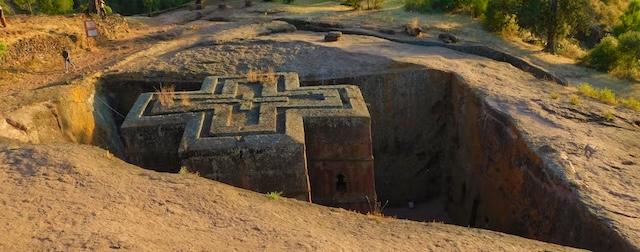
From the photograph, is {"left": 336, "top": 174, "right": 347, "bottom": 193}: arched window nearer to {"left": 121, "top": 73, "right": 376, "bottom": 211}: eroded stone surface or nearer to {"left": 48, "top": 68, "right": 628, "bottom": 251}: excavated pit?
{"left": 121, "top": 73, "right": 376, "bottom": 211}: eroded stone surface

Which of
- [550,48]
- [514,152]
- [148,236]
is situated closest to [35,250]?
[148,236]

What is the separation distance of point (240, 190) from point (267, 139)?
967mm

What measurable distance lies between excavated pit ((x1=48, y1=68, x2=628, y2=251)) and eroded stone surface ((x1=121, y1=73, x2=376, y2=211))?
1.85m

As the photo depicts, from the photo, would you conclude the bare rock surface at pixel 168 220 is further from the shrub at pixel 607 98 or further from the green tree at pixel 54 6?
the green tree at pixel 54 6

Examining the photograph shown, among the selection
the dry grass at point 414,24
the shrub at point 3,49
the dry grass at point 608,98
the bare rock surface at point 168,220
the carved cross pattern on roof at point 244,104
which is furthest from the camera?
the dry grass at point 414,24

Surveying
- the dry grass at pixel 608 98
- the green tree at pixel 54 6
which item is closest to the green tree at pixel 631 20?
the dry grass at pixel 608 98

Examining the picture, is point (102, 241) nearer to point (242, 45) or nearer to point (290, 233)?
point (290, 233)

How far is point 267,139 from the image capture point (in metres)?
5.36

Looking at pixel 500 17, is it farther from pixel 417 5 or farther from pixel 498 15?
pixel 417 5

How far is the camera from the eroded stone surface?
209 inches

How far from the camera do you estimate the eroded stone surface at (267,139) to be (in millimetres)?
5312

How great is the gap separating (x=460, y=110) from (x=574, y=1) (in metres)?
5.24

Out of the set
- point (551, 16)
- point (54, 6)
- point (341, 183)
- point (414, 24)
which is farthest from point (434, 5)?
point (54, 6)

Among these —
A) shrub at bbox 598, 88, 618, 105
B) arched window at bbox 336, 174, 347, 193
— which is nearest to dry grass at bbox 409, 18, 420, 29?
shrub at bbox 598, 88, 618, 105
